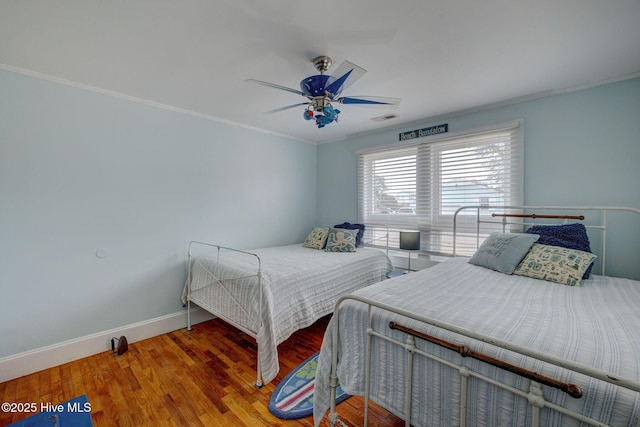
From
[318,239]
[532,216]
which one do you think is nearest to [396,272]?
[318,239]

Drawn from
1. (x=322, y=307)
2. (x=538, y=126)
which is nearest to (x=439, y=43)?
(x=538, y=126)

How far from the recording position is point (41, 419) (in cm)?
161

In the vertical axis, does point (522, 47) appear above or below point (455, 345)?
above

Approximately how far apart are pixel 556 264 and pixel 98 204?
3.66 m

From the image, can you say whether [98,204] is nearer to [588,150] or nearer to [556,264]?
[556,264]

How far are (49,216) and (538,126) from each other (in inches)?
167

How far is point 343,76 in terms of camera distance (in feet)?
5.41

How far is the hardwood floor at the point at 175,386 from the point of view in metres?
1.63

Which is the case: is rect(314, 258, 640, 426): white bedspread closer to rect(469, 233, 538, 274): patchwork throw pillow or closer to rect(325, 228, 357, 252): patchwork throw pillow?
rect(469, 233, 538, 274): patchwork throw pillow

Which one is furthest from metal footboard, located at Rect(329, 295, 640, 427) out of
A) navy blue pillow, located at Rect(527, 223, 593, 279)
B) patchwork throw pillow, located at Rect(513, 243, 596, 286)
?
navy blue pillow, located at Rect(527, 223, 593, 279)

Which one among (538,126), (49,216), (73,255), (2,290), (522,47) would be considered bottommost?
(2,290)

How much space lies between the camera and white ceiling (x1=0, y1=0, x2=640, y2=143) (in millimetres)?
1410

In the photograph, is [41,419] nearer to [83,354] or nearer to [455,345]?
[83,354]

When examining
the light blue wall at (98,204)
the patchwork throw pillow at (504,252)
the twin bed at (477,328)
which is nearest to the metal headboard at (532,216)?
the twin bed at (477,328)
